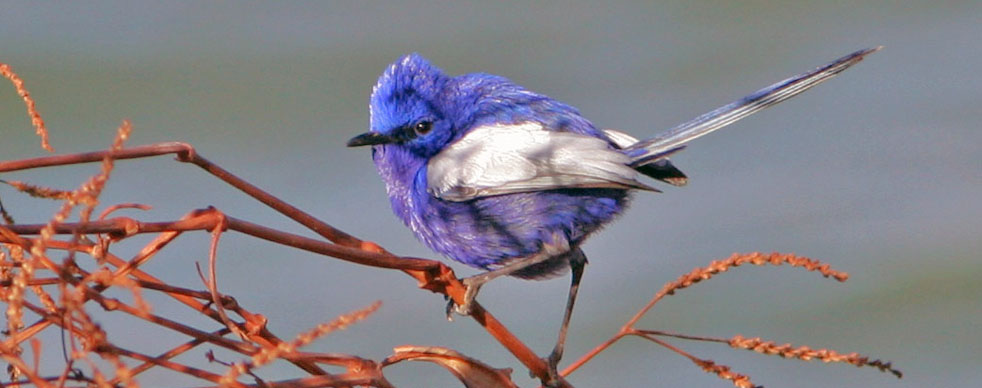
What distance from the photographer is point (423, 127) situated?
3764mm

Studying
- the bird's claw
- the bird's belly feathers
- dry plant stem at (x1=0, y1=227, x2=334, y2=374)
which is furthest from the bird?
dry plant stem at (x1=0, y1=227, x2=334, y2=374)

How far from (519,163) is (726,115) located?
0.63 metres

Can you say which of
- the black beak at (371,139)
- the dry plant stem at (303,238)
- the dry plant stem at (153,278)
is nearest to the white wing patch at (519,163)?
the black beak at (371,139)

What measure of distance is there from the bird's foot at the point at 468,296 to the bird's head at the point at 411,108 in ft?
1.81

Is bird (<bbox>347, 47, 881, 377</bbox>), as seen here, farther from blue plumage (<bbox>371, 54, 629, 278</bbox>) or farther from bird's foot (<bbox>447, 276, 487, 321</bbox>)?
bird's foot (<bbox>447, 276, 487, 321</bbox>)

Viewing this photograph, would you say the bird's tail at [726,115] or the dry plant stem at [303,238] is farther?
the bird's tail at [726,115]

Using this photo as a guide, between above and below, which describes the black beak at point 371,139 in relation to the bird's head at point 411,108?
below

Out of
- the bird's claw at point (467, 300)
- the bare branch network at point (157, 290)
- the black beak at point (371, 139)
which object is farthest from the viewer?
the black beak at point (371, 139)

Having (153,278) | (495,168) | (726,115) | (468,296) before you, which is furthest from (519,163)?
(153,278)

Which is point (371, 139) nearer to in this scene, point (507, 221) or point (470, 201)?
point (470, 201)

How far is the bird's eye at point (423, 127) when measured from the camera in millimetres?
3750

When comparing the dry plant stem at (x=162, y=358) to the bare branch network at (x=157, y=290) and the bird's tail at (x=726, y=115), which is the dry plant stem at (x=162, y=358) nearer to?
the bare branch network at (x=157, y=290)

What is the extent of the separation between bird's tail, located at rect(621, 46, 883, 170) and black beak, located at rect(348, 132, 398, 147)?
0.70 m

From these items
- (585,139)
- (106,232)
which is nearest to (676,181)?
(585,139)
